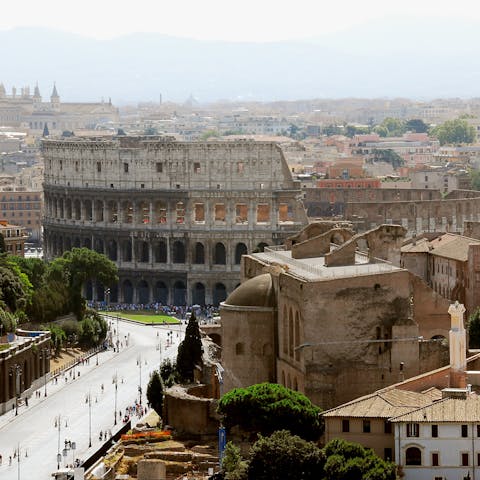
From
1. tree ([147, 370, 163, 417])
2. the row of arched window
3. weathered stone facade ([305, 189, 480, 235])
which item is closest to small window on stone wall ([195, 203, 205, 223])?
the row of arched window

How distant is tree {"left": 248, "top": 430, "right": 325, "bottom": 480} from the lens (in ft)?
225

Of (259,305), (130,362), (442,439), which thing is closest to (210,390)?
(259,305)

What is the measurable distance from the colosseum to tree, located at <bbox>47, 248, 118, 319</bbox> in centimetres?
829

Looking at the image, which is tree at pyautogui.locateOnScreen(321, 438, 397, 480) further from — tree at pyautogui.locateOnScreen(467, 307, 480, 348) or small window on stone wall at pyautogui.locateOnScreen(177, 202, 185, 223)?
small window on stone wall at pyautogui.locateOnScreen(177, 202, 185, 223)

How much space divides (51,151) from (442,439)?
106 metres

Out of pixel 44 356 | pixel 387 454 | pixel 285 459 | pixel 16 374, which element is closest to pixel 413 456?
pixel 387 454

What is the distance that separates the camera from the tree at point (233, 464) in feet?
229

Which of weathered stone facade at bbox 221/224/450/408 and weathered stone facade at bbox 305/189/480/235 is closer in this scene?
weathered stone facade at bbox 221/224/450/408

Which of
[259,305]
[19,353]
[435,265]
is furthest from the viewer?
[435,265]

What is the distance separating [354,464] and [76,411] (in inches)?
1274

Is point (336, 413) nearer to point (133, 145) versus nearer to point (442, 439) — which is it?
point (442, 439)

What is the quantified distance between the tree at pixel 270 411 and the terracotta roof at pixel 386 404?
91cm

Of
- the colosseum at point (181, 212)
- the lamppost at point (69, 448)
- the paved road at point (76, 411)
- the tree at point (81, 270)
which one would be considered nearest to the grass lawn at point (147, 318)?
the tree at point (81, 270)

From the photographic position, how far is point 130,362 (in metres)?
114
